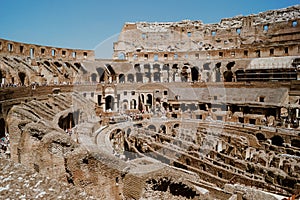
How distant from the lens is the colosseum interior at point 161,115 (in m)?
10.4

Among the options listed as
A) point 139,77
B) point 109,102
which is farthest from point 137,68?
point 109,102

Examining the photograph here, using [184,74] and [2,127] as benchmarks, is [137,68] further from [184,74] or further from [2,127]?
[2,127]

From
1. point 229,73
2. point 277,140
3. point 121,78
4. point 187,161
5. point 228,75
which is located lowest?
point 187,161

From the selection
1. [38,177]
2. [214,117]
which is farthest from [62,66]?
[38,177]

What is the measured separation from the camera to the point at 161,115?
106ft

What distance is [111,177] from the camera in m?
10.4

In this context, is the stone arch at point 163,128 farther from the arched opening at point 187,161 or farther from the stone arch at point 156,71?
the stone arch at point 156,71

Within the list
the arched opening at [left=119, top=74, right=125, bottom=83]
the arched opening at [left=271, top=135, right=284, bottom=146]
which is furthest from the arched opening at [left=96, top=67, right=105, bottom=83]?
the arched opening at [left=271, top=135, right=284, bottom=146]

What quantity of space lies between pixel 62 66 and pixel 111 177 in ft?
102

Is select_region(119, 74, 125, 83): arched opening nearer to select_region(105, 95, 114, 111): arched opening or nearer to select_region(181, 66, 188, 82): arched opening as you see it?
select_region(105, 95, 114, 111): arched opening

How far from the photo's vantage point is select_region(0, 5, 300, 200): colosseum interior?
10375 millimetres

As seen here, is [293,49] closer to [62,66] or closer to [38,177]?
[62,66]

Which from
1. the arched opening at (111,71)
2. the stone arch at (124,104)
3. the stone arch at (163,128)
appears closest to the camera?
the stone arch at (163,128)

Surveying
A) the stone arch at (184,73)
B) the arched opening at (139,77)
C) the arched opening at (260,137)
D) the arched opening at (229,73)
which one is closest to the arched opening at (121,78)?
the arched opening at (139,77)
